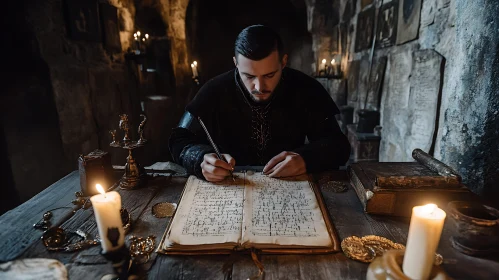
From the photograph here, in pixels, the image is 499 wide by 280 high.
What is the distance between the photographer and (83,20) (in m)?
3.50

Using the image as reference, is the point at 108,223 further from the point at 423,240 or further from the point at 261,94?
the point at 261,94

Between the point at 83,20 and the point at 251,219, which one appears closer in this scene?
the point at 251,219

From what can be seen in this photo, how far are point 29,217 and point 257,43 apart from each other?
1.50 m

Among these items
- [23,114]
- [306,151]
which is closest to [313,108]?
[306,151]

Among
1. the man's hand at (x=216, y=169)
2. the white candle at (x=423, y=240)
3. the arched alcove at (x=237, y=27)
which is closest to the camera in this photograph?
the white candle at (x=423, y=240)

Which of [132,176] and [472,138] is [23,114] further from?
[472,138]

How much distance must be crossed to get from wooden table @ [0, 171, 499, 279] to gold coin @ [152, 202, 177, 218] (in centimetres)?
3

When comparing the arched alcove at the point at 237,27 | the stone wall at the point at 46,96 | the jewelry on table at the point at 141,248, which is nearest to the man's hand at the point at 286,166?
the jewelry on table at the point at 141,248

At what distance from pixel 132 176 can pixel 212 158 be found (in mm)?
440

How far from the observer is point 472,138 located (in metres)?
1.75

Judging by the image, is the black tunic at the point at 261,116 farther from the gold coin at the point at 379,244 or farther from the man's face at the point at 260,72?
the gold coin at the point at 379,244

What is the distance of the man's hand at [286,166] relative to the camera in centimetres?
154

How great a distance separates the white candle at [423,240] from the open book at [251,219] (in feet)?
1.11

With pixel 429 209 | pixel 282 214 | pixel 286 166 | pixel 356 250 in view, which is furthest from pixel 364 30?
pixel 429 209
